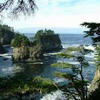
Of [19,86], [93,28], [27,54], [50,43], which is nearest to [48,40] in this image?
[50,43]

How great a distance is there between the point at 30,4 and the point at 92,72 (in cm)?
7175

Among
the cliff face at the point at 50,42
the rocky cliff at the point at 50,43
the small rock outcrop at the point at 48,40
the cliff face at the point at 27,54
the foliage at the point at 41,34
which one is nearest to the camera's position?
the cliff face at the point at 27,54

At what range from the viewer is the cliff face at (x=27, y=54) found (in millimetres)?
113812

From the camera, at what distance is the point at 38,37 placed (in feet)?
540

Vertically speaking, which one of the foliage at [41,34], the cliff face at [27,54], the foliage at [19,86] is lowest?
the cliff face at [27,54]

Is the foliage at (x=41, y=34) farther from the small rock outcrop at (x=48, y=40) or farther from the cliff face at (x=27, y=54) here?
the cliff face at (x=27, y=54)

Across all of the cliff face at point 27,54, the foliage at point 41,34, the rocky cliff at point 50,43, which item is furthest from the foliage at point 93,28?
the rocky cliff at point 50,43

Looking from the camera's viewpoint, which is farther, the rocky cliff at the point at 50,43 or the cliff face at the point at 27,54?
the rocky cliff at the point at 50,43

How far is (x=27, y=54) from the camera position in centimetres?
11619

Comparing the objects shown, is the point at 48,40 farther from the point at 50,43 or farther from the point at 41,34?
the point at 41,34

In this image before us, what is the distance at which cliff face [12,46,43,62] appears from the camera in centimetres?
11381

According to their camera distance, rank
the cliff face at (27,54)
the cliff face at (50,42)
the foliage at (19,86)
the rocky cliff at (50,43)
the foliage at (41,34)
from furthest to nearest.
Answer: the rocky cliff at (50,43)
the cliff face at (50,42)
the foliage at (41,34)
the cliff face at (27,54)
the foliage at (19,86)

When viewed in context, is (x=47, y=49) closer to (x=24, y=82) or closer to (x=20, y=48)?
(x=20, y=48)

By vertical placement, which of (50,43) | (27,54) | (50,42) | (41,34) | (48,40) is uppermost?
(41,34)
